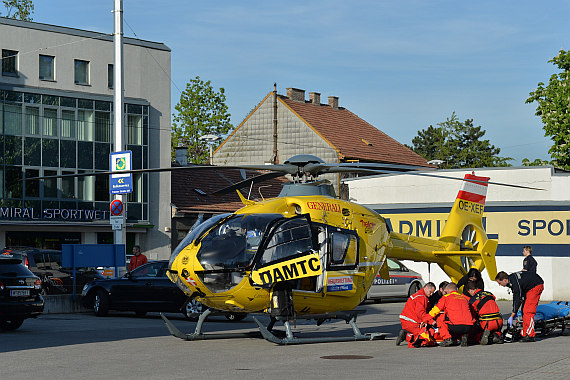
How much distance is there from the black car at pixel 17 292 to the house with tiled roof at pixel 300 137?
38.4 metres

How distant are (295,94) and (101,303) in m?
39.6

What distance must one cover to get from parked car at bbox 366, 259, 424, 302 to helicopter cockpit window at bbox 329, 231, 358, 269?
11.7 metres

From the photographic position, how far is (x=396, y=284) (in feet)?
94.0

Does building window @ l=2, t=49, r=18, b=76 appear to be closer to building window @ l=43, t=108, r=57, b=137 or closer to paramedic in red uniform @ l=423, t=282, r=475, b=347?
building window @ l=43, t=108, r=57, b=137


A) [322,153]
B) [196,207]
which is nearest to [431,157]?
[322,153]

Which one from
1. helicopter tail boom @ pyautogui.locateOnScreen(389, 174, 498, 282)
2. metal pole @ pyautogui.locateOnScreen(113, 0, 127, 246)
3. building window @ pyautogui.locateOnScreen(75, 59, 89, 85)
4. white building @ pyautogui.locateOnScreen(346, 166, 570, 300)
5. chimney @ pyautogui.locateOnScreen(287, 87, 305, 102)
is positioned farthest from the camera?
chimney @ pyautogui.locateOnScreen(287, 87, 305, 102)

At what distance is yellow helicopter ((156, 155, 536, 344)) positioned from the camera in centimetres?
1502

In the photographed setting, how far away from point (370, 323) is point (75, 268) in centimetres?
915

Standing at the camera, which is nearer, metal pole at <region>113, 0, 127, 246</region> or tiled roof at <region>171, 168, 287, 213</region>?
metal pole at <region>113, 0, 127, 246</region>

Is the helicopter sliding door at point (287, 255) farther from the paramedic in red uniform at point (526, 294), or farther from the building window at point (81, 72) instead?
the building window at point (81, 72)

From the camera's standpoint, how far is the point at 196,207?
47.9m

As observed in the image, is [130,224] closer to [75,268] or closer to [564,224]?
[75,268]

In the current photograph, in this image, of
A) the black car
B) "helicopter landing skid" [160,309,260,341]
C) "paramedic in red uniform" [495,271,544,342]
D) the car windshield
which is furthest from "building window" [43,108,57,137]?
"paramedic in red uniform" [495,271,544,342]

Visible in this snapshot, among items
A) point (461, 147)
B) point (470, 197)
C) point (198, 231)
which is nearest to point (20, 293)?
point (198, 231)
